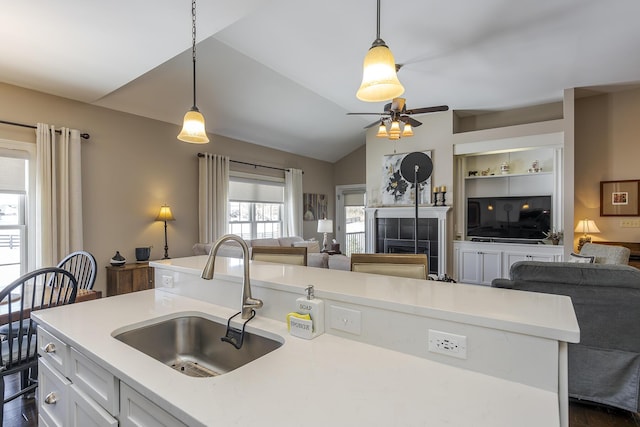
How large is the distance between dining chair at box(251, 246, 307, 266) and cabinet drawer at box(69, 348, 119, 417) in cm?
143

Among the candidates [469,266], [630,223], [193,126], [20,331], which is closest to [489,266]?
[469,266]

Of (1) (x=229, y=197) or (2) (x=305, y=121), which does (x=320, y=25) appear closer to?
(2) (x=305, y=121)

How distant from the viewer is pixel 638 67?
394 cm

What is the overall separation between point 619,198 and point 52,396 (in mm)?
6711

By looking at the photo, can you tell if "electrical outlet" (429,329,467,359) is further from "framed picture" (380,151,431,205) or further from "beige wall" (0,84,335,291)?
"framed picture" (380,151,431,205)

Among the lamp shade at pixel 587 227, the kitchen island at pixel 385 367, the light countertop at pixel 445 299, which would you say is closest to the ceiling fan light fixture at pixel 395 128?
the light countertop at pixel 445 299

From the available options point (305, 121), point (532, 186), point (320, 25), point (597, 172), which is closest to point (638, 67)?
point (597, 172)

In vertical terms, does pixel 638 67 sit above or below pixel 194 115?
above

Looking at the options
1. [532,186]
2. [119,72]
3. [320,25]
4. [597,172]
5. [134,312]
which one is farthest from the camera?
[532,186]

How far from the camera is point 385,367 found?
38.4 inches

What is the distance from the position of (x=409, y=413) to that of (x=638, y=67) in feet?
17.8

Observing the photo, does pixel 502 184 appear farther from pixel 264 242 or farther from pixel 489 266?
pixel 264 242

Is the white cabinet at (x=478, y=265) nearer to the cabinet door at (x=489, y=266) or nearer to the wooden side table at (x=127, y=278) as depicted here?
the cabinet door at (x=489, y=266)

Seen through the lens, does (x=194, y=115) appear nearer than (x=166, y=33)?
Yes
